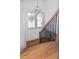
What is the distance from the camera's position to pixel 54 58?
9.93ft

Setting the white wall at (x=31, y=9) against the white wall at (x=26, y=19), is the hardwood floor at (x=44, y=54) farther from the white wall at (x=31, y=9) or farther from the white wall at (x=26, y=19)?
the white wall at (x=26, y=19)

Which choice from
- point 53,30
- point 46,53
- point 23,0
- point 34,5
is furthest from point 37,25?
point 46,53

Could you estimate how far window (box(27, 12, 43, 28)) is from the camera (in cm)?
864

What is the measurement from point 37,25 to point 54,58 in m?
6.06

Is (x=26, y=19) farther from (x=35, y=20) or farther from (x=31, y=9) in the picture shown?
(x=35, y=20)

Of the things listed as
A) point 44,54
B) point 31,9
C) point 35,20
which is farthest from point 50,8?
point 44,54

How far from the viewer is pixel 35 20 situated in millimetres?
8992

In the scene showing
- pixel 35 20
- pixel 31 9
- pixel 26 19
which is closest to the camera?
pixel 26 19

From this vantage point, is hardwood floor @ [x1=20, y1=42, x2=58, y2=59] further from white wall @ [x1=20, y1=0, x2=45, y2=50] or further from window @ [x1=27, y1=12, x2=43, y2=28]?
window @ [x1=27, y1=12, x2=43, y2=28]

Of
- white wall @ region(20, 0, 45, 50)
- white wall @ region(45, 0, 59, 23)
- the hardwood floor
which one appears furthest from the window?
the hardwood floor

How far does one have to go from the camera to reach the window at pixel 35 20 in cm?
864
